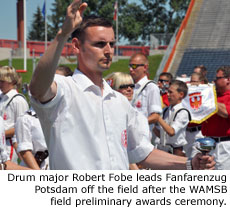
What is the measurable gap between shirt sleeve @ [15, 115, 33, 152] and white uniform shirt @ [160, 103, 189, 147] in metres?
2.97

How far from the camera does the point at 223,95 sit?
625 cm

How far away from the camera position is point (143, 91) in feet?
24.8

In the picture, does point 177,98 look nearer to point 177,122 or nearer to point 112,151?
point 177,122

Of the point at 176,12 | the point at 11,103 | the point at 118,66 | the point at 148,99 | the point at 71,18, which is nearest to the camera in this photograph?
the point at 71,18

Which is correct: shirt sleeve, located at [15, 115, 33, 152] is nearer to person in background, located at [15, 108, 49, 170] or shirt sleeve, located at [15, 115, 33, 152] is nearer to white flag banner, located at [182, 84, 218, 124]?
person in background, located at [15, 108, 49, 170]

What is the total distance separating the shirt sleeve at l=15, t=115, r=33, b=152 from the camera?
203 inches

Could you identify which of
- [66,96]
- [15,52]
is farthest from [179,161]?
[15,52]

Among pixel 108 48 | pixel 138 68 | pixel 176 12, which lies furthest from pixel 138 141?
pixel 176 12

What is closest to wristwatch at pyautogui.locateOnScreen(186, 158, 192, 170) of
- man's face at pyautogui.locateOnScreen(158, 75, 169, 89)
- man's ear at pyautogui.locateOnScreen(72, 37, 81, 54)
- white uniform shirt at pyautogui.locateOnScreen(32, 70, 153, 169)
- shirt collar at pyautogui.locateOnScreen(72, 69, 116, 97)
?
white uniform shirt at pyautogui.locateOnScreen(32, 70, 153, 169)

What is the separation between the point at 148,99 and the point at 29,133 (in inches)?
106

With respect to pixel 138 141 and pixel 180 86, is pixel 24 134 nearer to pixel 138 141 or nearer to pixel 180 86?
pixel 138 141

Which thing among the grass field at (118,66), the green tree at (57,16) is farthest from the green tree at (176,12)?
the grass field at (118,66)

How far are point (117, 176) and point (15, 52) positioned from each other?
42.2 metres

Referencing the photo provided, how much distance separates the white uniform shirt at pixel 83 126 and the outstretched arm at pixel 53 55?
153 mm
